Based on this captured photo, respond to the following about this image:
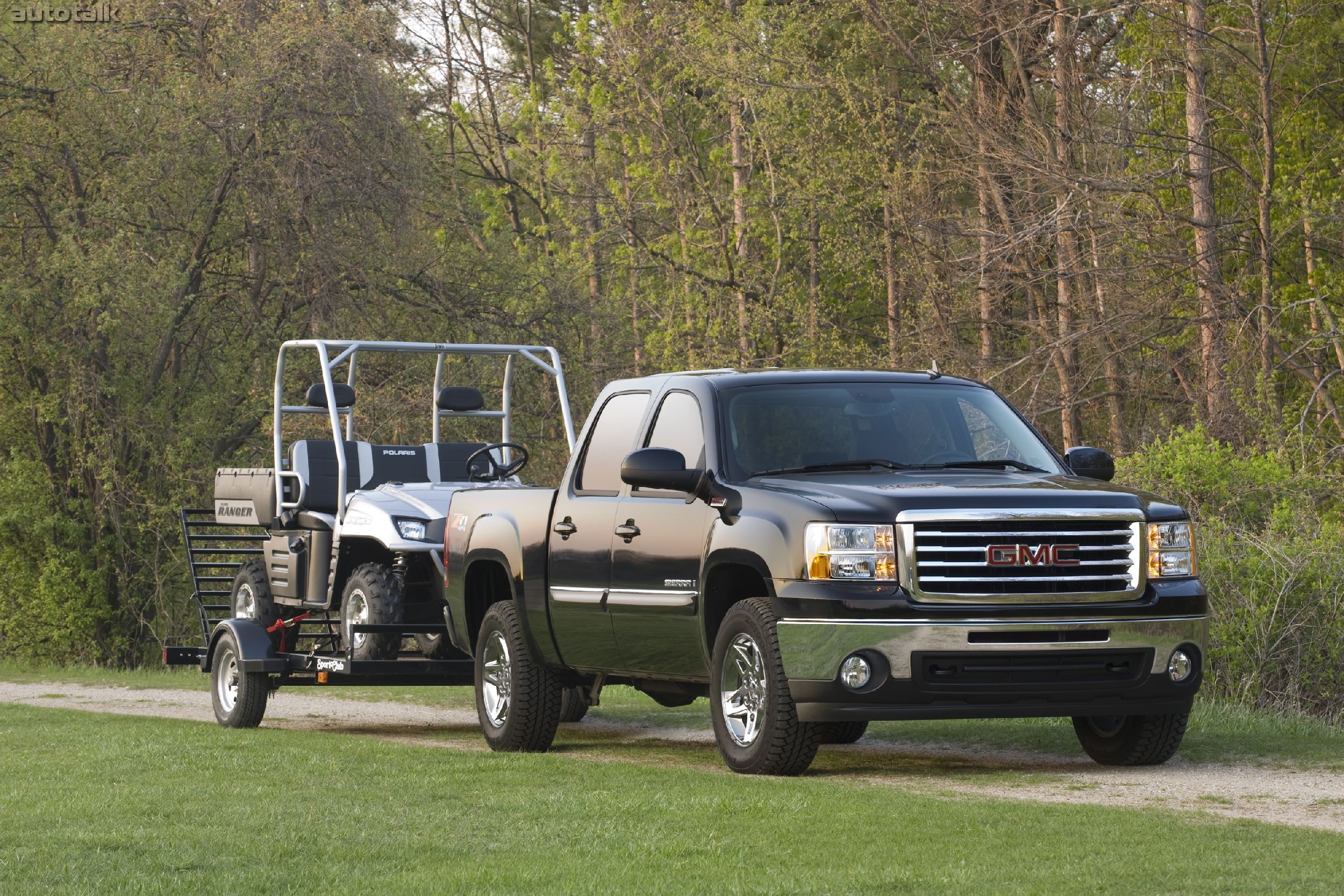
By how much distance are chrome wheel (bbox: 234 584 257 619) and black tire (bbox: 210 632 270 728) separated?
2.04 feet

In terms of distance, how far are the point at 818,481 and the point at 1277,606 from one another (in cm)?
569

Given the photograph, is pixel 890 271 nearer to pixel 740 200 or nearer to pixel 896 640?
pixel 740 200

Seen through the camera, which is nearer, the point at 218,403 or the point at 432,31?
the point at 218,403

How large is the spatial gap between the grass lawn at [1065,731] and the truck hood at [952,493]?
1845mm

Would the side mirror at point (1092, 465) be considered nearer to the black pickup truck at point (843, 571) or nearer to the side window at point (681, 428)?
the black pickup truck at point (843, 571)

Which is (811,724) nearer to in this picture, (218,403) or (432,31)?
(218,403)

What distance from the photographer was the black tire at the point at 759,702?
10.2 meters

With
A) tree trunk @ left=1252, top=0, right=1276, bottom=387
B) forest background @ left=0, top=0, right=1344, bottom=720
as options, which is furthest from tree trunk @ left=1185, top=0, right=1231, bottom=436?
tree trunk @ left=1252, top=0, right=1276, bottom=387

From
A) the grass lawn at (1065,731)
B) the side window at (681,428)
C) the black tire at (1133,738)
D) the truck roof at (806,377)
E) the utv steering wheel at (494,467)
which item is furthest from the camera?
the utv steering wheel at (494,467)

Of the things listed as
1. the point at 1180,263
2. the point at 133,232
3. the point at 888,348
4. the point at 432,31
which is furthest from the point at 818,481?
the point at 432,31

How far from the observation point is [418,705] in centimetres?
1789

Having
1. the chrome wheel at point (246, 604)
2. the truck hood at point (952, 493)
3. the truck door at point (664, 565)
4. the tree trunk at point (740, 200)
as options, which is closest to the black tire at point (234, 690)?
the chrome wheel at point (246, 604)

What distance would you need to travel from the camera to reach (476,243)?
3338cm

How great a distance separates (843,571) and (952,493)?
656mm
